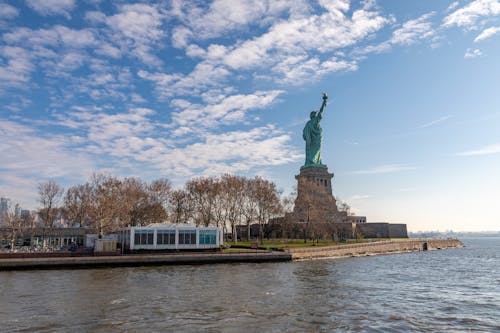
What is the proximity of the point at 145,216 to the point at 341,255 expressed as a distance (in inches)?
1746

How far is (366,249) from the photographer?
80250mm

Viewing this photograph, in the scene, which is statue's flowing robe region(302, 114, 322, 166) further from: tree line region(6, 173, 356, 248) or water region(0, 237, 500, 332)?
water region(0, 237, 500, 332)

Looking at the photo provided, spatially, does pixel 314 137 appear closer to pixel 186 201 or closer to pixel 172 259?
pixel 186 201

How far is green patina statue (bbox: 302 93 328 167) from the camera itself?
399 feet

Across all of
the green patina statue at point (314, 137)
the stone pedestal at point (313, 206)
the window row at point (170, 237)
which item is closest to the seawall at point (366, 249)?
the stone pedestal at point (313, 206)

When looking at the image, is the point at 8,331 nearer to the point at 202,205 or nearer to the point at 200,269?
the point at 200,269

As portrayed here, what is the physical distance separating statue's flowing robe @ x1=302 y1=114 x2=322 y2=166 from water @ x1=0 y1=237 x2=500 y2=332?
78205 millimetres

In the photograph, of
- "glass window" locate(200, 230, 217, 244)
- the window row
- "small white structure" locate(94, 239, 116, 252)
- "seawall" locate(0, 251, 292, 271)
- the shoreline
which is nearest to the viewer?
"seawall" locate(0, 251, 292, 271)

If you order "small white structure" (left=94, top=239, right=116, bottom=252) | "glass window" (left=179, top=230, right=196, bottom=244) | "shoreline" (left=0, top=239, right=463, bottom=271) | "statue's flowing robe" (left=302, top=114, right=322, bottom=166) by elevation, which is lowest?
"shoreline" (left=0, top=239, right=463, bottom=271)

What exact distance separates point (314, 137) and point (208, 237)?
69.0 metres

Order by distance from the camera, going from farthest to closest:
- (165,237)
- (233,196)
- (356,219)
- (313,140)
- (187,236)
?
(313,140) → (356,219) → (233,196) → (187,236) → (165,237)

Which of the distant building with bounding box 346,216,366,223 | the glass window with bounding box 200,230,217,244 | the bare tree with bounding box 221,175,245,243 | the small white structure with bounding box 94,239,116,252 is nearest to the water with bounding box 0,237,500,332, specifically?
the small white structure with bounding box 94,239,116,252

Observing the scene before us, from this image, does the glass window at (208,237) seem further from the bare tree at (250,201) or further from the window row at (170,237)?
the bare tree at (250,201)

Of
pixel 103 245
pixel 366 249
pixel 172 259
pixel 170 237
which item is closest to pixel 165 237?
pixel 170 237
